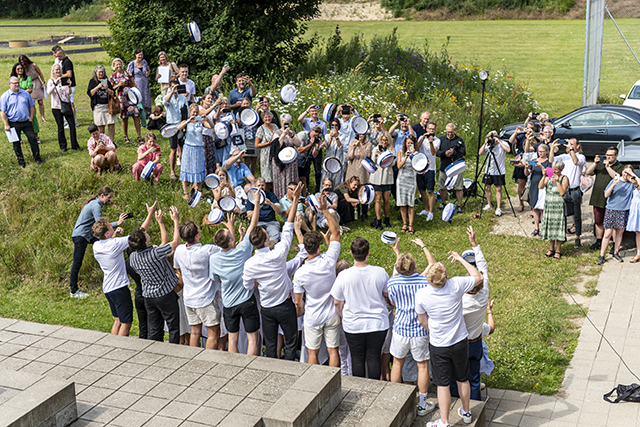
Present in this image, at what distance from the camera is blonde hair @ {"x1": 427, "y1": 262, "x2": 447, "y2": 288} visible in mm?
6188

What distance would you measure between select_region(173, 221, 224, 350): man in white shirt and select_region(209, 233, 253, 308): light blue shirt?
0.53 feet

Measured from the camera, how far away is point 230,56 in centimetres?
1797

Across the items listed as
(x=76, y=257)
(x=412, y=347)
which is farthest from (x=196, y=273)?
(x=76, y=257)

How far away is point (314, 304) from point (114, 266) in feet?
8.80

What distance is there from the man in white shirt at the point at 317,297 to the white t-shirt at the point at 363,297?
0.24 m

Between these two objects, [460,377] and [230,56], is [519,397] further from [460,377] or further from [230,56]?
[230,56]

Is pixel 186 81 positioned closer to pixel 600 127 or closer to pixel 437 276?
pixel 437 276

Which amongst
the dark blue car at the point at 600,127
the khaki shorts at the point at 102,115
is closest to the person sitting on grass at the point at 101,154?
the khaki shorts at the point at 102,115

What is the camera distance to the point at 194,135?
1248 centimetres

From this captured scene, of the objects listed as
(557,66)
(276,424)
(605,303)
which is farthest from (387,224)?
(557,66)

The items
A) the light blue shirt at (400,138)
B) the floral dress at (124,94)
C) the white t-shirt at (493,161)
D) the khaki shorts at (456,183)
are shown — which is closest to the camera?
the light blue shirt at (400,138)

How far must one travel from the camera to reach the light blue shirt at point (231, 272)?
7430 millimetres

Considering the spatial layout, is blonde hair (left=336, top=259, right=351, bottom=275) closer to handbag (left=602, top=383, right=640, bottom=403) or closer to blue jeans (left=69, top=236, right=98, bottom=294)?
handbag (left=602, top=383, right=640, bottom=403)

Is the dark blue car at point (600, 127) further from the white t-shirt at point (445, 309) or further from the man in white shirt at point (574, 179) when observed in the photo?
the white t-shirt at point (445, 309)
